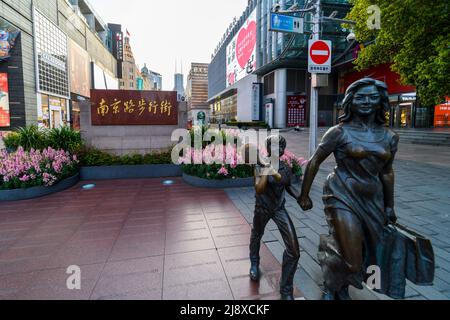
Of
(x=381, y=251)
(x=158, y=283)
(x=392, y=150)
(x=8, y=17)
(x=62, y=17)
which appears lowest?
(x=158, y=283)

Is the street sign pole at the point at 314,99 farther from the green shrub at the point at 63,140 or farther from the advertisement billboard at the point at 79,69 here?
the advertisement billboard at the point at 79,69

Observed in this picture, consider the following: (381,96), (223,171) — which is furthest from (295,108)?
(381,96)

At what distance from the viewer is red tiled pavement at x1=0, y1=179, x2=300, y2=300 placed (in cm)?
277

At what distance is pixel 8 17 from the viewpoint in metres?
20.6

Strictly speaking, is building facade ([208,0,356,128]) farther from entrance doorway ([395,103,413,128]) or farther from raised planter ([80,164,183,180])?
raised planter ([80,164,183,180])

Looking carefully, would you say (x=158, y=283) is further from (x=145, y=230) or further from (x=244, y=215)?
(x=244, y=215)

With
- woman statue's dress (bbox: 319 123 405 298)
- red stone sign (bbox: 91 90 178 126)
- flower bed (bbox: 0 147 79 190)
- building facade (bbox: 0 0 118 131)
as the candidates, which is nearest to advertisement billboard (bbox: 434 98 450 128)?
red stone sign (bbox: 91 90 178 126)

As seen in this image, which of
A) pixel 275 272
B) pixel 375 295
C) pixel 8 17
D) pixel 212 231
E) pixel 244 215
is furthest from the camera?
pixel 8 17

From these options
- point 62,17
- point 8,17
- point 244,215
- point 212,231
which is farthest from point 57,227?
point 62,17

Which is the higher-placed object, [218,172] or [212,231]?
[218,172]

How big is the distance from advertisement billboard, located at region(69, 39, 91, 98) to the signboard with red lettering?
2863 centimetres

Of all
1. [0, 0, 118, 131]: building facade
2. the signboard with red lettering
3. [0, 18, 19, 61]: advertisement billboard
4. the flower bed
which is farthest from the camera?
the signboard with red lettering

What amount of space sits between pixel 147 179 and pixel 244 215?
4255mm

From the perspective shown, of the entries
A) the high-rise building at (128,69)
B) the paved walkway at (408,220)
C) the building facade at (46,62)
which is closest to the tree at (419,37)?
the paved walkway at (408,220)
